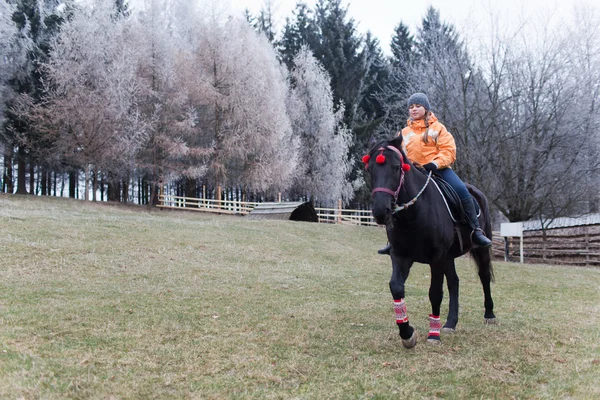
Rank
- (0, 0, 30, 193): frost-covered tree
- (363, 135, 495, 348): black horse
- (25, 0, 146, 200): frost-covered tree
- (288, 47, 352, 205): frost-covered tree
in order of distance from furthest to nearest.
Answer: (288, 47, 352, 205): frost-covered tree, (0, 0, 30, 193): frost-covered tree, (25, 0, 146, 200): frost-covered tree, (363, 135, 495, 348): black horse

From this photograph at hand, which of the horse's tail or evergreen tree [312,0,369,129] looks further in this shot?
evergreen tree [312,0,369,129]

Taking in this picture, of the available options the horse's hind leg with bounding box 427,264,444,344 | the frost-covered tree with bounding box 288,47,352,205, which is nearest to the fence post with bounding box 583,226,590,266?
the frost-covered tree with bounding box 288,47,352,205

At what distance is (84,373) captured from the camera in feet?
13.7

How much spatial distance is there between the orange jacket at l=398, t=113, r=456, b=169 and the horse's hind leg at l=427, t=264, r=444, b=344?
128cm

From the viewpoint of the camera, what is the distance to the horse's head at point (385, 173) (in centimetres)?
470

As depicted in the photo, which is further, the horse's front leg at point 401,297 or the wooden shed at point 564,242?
the wooden shed at point 564,242

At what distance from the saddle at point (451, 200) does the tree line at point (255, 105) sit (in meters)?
15.6

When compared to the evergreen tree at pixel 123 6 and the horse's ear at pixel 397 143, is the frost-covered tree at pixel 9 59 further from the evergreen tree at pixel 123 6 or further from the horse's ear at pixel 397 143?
the horse's ear at pixel 397 143

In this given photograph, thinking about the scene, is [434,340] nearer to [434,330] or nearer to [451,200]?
[434,330]

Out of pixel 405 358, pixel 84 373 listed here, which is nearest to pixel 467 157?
pixel 405 358

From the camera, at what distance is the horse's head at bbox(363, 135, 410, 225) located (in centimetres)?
470

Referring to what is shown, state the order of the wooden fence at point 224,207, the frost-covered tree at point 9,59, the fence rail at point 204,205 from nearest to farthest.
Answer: the frost-covered tree at point 9,59
the fence rail at point 204,205
the wooden fence at point 224,207

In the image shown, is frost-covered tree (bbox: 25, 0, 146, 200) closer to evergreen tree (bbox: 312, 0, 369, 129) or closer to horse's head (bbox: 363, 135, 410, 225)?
evergreen tree (bbox: 312, 0, 369, 129)

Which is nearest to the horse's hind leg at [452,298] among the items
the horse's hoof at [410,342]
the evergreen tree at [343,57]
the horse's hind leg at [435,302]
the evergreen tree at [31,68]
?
the horse's hind leg at [435,302]
